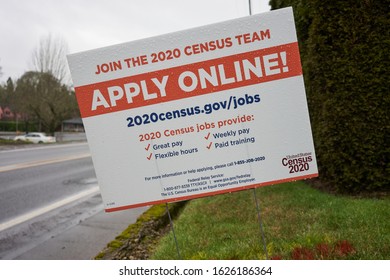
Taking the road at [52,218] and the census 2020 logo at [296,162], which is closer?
the census 2020 logo at [296,162]

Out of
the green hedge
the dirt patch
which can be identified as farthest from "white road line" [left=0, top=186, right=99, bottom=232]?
the green hedge

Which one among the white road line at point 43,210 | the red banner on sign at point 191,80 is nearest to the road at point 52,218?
the white road line at point 43,210

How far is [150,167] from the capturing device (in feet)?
9.46

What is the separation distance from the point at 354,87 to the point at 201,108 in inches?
138

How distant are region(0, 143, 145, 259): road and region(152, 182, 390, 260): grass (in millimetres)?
1400

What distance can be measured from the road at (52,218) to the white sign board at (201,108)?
7.41 feet

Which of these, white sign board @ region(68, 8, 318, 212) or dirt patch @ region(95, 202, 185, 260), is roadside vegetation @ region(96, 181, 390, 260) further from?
white sign board @ region(68, 8, 318, 212)

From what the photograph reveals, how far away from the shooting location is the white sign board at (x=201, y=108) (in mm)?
2771

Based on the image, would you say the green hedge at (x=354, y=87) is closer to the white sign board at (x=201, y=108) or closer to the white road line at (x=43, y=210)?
the white sign board at (x=201, y=108)

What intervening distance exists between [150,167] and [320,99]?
3892mm

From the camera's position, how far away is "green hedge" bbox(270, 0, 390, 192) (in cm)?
514

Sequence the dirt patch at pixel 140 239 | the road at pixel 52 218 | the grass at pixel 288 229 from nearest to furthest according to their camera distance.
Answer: the grass at pixel 288 229
the dirt patch at pixel 140 239
the road at pixel 52 218

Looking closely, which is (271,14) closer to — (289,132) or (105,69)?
(289,132)

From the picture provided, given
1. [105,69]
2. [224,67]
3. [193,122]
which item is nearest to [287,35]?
[224,67]
